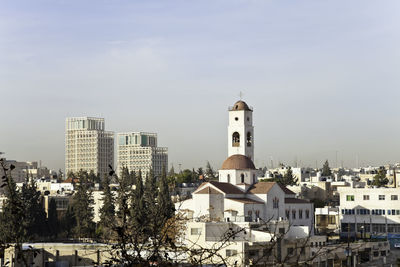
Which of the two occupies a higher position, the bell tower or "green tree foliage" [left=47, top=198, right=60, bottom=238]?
the bell tower

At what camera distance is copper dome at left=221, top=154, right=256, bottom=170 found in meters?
77.9

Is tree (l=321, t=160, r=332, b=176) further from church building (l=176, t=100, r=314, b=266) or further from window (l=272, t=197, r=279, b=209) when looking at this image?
window (l=272, t=197, r=279, b=209)

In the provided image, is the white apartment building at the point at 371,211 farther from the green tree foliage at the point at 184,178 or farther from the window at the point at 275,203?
the green tree foliage at the point at 184,178

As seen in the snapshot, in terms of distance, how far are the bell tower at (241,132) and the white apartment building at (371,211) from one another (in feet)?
38.9

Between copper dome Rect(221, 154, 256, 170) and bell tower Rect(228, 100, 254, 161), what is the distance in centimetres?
452

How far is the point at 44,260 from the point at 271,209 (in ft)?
93.8

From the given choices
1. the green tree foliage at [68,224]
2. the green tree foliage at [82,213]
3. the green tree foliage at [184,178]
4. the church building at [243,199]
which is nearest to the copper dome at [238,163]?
the church building at [243,199]

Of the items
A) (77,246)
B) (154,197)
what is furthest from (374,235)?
(77,246)

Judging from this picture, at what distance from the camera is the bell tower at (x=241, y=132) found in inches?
3305

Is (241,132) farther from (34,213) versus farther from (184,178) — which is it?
(184,178)

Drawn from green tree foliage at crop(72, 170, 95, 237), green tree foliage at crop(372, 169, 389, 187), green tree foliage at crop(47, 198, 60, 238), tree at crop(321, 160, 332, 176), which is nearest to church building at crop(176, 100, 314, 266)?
green tree foliage at crop(72, 170, 95, 237)

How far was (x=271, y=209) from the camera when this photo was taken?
75250 mm

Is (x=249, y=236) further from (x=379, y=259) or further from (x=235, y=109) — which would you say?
(x=235, y=109)

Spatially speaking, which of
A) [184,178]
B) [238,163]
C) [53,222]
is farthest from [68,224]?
[184,178]
